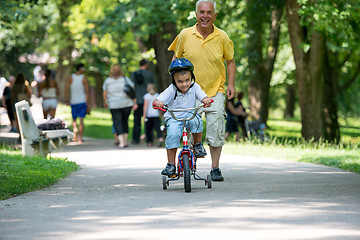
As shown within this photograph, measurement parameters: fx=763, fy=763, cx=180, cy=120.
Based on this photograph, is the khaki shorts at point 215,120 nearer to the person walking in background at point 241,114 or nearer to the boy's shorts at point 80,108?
the boy's shorts at point 80,108

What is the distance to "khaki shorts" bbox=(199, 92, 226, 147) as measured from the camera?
9641 mm

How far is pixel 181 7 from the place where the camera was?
19156 millimetres

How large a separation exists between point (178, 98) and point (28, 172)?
9.41ft

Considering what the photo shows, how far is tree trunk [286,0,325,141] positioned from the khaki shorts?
32.2ft

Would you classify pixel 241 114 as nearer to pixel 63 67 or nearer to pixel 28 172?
pixel 28 172

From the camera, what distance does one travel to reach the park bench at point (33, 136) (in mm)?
12727

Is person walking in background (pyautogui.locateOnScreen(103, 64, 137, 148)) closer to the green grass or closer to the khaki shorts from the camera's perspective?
the green grass

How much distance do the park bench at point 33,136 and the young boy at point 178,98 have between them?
455 cm

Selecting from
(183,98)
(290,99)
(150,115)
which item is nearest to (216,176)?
(183,98)

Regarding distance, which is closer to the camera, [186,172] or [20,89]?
[186,172]

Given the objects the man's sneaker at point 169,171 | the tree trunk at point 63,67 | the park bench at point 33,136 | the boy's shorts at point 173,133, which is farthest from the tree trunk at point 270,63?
the man's sneaker at point 169,171

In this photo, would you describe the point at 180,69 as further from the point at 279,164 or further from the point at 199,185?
the point at 279,164

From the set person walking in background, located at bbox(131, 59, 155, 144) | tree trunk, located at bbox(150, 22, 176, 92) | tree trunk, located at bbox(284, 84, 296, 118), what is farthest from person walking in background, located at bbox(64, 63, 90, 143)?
tree trunk, located at bbox(284, 84, 296, 118)

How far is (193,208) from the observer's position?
7008 mm
